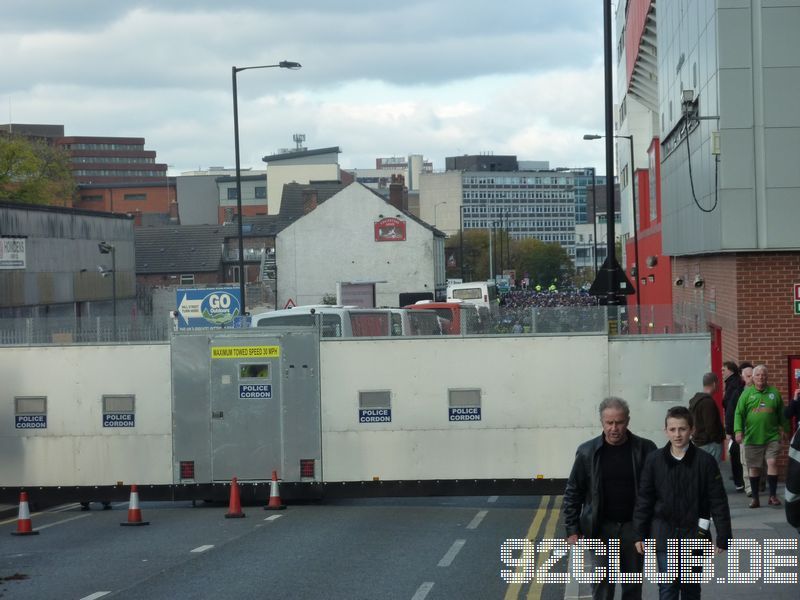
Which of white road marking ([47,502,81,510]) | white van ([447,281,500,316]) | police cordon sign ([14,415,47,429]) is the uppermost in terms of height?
white van ([447,281,500,316])

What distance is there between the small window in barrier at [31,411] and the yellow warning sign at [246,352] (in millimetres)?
2859

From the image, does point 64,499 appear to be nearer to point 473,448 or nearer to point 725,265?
point 473,448

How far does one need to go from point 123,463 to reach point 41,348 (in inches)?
86.5

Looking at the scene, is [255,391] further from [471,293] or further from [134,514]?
[471,293]

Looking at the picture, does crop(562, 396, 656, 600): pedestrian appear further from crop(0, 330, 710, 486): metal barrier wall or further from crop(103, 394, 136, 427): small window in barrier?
crop(103, 394, 136, 427): small window in barrier

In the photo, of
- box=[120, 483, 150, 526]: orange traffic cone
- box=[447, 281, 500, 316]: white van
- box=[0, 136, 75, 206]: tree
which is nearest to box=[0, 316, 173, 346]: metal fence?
box=[120, 483, 150, 526]: orange traffic cone

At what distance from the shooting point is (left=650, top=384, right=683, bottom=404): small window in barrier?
18.1 m

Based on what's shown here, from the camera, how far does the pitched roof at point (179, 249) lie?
92.2 meters

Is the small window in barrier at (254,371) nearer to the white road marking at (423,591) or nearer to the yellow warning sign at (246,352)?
the yellow warning sign at (246,352)

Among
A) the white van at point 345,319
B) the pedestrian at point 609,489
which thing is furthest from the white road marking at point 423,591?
the white van at point 345,319

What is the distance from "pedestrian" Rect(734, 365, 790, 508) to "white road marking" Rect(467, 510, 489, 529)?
12.0 ft

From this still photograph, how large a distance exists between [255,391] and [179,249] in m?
76.5

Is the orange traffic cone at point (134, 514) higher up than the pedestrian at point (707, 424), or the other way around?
the pedestrian at point (707, 424)

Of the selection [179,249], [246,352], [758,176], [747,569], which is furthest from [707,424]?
[179,249]
